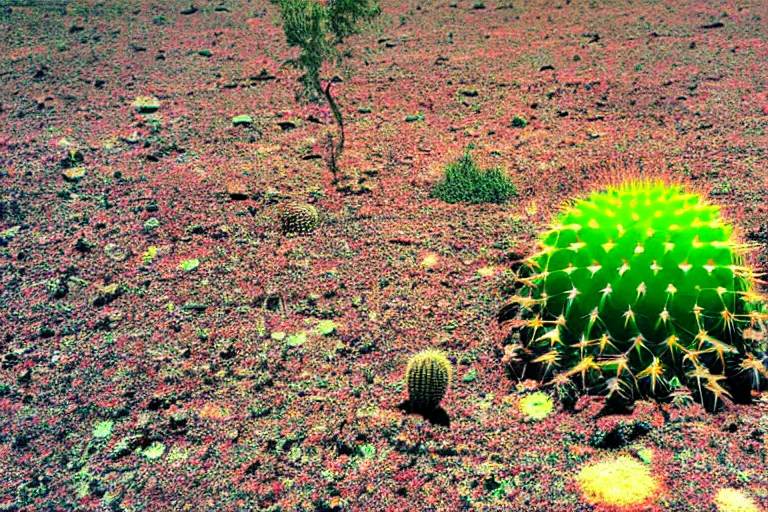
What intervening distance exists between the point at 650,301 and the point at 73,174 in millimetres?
6621

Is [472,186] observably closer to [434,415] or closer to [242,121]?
[434,415]

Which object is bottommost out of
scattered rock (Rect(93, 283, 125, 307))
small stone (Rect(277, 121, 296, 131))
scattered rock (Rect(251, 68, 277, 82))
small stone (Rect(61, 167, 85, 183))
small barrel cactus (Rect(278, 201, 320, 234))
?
scattered rock (Rect(93, 283, 125, 307))

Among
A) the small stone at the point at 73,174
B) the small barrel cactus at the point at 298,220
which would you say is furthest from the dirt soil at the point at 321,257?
the small barrel cactus at the point at 298,220

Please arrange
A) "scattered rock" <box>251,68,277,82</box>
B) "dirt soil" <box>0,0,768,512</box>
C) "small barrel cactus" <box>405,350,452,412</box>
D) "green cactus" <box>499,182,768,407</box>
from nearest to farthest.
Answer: "green cactus" <box>499,182,768,407</box>
"dirt soil" <box>0,0,768,512</box>
"small barrel cactus" <box>405,350,452,412</box>
"scattered rock" <box>251,68,277,82</box>

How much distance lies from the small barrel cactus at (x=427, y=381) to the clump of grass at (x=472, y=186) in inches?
110

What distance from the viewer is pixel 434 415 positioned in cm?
369

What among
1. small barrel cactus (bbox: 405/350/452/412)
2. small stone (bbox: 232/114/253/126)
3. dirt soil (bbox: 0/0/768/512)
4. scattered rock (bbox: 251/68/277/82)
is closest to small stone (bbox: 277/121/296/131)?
dirt soil (bbox: 0/0/768/512)

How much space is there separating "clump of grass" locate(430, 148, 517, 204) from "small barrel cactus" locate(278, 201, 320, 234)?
1.35m

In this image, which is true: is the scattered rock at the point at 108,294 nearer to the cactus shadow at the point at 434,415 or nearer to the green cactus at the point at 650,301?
the cactus shadow at the point at 434,415

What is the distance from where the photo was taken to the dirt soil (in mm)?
3369

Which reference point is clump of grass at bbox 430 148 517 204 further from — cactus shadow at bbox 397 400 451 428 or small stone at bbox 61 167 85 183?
small stone at bbox 61 167 85 183

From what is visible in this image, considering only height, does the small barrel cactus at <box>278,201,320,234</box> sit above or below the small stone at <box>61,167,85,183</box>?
below

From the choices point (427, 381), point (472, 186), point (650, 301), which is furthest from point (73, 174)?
point (650, 301)

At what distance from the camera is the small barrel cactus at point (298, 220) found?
581 cm
